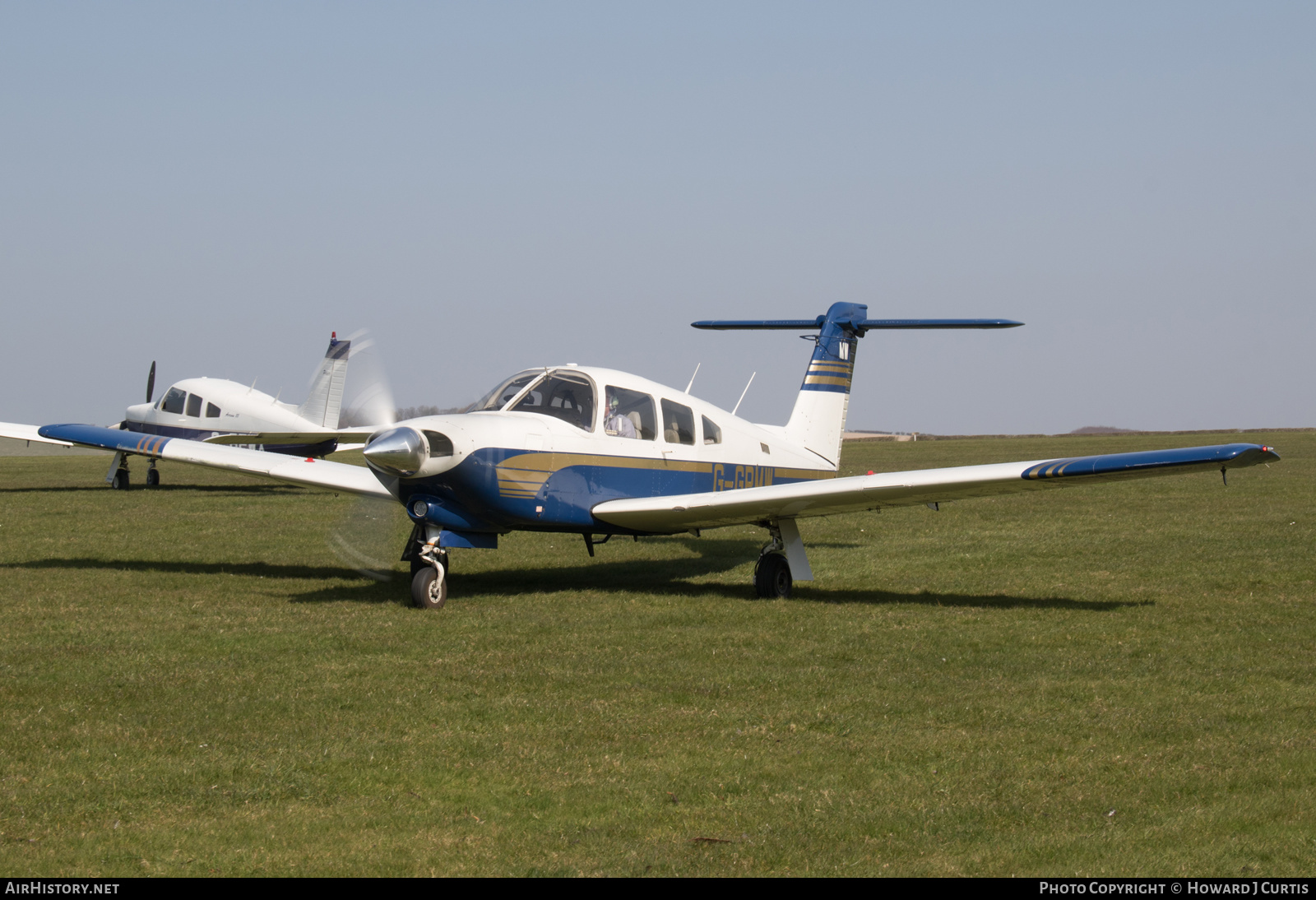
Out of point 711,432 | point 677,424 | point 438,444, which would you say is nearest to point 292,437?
point 711,432

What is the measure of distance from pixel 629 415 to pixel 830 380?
4915 mm

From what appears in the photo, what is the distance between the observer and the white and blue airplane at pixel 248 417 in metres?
30.0

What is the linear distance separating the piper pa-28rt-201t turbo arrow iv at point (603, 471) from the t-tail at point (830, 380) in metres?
1.82

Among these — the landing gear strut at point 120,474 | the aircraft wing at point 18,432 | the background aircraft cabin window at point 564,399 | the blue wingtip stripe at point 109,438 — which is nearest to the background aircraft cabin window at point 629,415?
the background aircraft cabin window at point 564,399

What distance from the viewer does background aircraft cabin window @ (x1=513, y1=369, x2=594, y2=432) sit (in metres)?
11.7

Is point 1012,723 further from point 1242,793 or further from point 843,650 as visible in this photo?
point 843,650

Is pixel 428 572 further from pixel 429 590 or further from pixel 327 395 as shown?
pixel 327 395

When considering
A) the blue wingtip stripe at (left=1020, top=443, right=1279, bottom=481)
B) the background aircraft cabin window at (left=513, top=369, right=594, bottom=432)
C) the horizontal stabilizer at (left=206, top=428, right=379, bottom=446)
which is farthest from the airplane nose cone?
the horizontal stabilizer at (left=206, top=428, right=379, bottom=446)

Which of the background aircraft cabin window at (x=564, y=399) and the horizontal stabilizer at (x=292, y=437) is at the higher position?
the background aircraft cabin window at (x=564, y=399)

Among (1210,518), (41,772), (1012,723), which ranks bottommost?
(41,772)

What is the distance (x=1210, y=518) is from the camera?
1839cm

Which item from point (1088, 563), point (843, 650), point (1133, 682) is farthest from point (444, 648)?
point (1088, 563)

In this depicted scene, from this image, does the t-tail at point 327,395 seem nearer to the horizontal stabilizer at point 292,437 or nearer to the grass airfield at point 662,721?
the horizontal stabilizer at point 292,437
